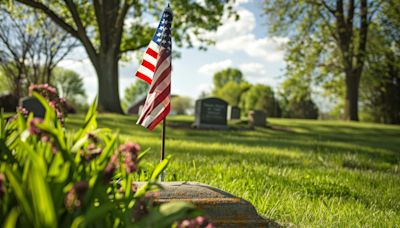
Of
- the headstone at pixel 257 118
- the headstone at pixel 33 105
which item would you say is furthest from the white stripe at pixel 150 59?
the headstone at pixel 257 118

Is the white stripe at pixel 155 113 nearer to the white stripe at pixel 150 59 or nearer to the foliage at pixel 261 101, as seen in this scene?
the white stripe at pixel 150 59

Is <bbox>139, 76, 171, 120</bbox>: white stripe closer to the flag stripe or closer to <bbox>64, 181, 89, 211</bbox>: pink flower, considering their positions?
the flag stripe

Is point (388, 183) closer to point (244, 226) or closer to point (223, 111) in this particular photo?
point (244, 226)

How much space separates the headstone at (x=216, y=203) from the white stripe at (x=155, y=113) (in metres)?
0.72

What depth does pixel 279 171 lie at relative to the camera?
5910 millimetres

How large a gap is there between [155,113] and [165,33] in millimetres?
825

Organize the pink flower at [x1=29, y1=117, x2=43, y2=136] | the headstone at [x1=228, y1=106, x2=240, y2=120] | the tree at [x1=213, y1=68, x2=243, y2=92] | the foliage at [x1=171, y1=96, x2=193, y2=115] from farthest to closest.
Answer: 1. the tree at [x1=213, y1=68, x2=243, y2=92]
2. the foliage at [x1=171, y1=96, x2=193, y2=115]
3. the headstone at [x1=228, y1=106, x2=240, y2=120]
4. the pink flower at [x1=29, y1=117, x2=43, y2=136]

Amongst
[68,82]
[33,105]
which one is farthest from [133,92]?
[33,105]

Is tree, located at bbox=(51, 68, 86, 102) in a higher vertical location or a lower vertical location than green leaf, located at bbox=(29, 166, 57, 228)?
higher

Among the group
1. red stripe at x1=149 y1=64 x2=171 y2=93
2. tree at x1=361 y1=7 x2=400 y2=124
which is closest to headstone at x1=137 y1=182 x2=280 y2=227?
red stripe at x1=149 y1=64 x2=171 y2=93

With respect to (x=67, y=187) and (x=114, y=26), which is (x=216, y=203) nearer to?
(x=67, y=187)

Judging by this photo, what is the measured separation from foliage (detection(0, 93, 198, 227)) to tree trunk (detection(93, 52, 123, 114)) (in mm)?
20175

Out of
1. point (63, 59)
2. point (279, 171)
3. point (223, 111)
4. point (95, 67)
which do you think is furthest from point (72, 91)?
point (279, 171)

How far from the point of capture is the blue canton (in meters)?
3.40
